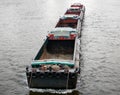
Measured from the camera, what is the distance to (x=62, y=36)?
39.8 metres

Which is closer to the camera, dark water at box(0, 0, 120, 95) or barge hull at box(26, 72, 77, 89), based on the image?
barge hull at box(26, 72, 77, 89)

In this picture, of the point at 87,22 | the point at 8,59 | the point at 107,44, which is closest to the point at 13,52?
the point at 8,59

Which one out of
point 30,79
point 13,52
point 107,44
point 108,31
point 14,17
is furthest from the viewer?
point 14,17

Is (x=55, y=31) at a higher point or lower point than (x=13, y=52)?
higher

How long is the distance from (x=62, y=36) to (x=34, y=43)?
8215 millimetres

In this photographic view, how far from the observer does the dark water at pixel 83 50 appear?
29.8 metres

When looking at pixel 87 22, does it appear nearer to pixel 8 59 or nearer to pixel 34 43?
pixel 34 43

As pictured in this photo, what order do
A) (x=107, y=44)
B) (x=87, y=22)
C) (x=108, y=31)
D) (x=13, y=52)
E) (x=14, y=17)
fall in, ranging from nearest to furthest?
(x=13, y=52)
(x=107, y=44)
(x=108, y=31)
(x=87, y=22)
(x=14, y=17)

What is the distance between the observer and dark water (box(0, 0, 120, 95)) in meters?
29.8

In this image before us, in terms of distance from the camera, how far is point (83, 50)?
42.0 meters

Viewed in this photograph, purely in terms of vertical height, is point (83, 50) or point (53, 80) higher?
point (83, 50)

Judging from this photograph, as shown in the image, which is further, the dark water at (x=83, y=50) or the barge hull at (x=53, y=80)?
the dark water at (x=83, y=50)

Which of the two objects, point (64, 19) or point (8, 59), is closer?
point (8, 59)

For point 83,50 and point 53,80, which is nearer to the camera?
point 53,80
